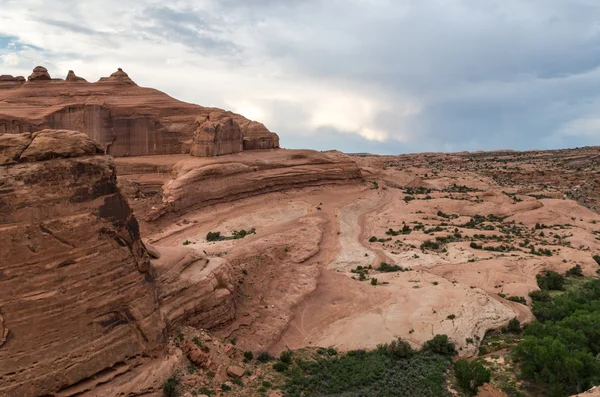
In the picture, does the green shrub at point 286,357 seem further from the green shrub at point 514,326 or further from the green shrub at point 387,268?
the green shrub at point 387,268

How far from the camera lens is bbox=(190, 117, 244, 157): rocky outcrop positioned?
1620 inches

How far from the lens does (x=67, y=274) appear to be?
42.8 ft

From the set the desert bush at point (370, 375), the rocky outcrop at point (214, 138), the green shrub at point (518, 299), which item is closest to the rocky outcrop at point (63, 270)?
the desert bush at point (370, 375)

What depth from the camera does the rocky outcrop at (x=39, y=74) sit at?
1762 inches

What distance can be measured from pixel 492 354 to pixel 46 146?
2016cm

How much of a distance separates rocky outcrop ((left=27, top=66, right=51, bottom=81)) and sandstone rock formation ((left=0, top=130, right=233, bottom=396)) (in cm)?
3742

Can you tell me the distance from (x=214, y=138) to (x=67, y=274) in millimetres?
29347

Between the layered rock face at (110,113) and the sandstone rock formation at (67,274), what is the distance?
92.0 feet

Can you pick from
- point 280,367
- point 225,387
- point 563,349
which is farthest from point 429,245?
point 225,387

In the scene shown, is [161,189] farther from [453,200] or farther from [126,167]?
[453,200]

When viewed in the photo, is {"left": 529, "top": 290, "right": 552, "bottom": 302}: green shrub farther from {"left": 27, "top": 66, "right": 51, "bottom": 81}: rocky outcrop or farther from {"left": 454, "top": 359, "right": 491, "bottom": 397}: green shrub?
{"left": 27, "top": 66, "right": 51, "bottom": 81}: rocky outcrop

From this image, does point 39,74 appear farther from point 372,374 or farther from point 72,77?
point 372,374

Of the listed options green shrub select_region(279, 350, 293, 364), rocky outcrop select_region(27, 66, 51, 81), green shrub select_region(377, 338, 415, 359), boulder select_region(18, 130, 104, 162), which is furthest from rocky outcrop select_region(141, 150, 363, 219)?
green shrub select_region(377, 338, 415, 359)

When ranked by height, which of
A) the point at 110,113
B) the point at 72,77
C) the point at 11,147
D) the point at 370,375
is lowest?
the point at 370,375
